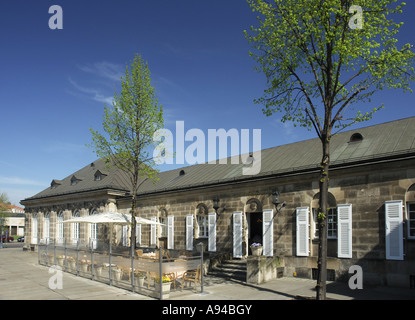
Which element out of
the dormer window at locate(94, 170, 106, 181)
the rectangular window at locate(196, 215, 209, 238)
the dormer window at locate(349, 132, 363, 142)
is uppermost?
the dormer window at locate(349, 132, 363, 142)

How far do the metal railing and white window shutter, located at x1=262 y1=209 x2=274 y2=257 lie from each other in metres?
3.44

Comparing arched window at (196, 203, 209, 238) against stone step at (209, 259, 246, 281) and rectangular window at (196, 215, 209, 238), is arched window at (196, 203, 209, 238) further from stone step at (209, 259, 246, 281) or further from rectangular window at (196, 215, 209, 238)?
stone step at (209, 259, 246, 281)

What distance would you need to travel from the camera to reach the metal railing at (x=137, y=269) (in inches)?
468

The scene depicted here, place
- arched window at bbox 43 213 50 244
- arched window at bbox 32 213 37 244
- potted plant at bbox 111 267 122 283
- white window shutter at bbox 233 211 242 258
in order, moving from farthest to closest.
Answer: arched window at bbox 32 213 37 244
arched window at bbox 43 213 50 244
white window shutter at bbox 233 211 242 258
potted plant at bbox 111 267 122 283

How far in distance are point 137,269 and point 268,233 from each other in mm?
6200

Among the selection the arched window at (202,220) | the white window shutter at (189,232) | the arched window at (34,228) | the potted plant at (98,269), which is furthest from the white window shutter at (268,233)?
the arched window at (34,228)

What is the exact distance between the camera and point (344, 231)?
13969 mm

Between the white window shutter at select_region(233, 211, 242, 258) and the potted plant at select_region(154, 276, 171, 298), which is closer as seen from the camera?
the potted plant at select_region(154, 276, 171, 298)

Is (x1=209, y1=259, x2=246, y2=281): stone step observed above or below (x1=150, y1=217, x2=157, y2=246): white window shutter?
below

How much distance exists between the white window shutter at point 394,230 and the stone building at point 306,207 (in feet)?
0.11

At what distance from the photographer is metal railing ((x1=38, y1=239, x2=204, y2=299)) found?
1190 centimetres

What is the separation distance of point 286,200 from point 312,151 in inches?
124

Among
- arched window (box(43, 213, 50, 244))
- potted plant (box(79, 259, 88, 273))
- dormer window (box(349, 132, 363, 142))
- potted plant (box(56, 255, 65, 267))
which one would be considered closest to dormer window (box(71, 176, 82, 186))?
arched window (box(43, 213, 50, 244))
